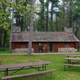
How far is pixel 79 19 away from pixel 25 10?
1788 inches

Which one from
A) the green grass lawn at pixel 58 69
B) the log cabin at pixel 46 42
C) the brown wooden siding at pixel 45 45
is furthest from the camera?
the brown wooden siding at pixel 45 45

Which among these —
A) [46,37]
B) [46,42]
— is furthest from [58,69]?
[46,37]

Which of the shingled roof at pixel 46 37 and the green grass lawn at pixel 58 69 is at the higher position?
the shingled roof at pixel 46 37

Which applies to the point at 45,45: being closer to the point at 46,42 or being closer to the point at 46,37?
the point at 46,42

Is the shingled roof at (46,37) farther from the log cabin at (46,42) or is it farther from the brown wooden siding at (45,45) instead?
→ the brown wooden siding at (45,45)

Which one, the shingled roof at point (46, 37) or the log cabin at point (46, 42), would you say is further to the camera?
the shingled roof at point (46, 37)

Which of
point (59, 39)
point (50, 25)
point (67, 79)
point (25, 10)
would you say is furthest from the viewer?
point (50, 25)

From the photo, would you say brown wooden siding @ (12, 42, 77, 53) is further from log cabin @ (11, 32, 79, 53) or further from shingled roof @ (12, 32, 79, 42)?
shingled roof @ (12, 32, 79, 42)

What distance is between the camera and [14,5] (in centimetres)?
1356

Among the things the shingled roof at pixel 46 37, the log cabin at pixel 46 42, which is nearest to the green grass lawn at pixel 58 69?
the log cabin at pixel 46 42

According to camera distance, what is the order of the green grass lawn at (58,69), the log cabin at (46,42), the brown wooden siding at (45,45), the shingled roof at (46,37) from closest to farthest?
the green grass lawn at (58,69) < the log cabin at (46,42) < the shingled roof at (46,37) < the brown wooden siding at (45,45)

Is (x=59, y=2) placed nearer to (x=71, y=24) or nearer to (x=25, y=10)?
(x=71, y=24)

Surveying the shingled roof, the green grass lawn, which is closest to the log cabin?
the shingled roof

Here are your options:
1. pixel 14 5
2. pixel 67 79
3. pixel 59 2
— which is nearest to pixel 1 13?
pixel 14 5
